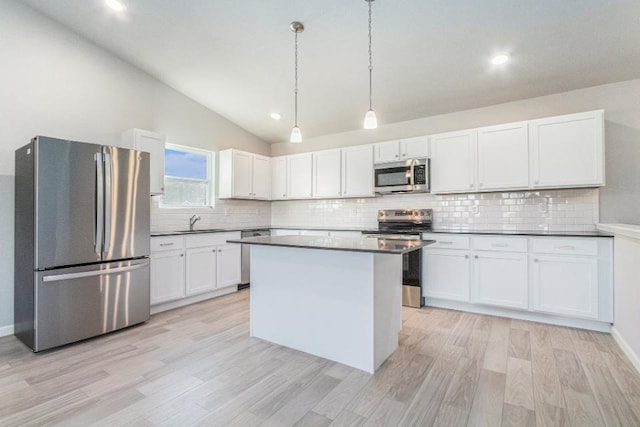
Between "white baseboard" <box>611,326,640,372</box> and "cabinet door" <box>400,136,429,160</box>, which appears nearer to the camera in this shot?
"white baseboard" <box>611,326,640,372</box>

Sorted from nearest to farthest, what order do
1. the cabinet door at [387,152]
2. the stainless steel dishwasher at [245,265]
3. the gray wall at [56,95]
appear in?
the gray wall at [56,95]
the cabinet door at [387,152]
the stainless steel dishwasher at [245,265]

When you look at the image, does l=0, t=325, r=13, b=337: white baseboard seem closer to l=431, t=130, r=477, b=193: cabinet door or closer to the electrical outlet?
l=431, t=130, r=477, b=193: cabinet door

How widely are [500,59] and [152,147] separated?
158 inches

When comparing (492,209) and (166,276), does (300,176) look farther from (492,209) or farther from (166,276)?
(492,209)

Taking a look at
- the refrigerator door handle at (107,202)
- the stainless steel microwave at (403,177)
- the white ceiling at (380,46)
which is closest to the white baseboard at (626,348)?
the stainless steel microwave at (403,177)

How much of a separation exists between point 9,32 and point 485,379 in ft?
16.8

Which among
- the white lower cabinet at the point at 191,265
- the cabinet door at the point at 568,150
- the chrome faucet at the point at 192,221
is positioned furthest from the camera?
the chrome faucet at the point at 192,221

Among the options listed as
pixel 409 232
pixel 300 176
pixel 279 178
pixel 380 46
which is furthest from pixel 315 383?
pixel 279 178

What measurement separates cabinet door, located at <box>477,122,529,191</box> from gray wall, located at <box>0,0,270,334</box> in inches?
163

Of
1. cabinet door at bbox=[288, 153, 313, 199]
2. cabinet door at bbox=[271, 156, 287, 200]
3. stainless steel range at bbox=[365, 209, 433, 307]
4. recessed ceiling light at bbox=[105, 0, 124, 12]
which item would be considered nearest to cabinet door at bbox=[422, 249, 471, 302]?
stainless steel range at bbox=[365, 209, 433, 307]

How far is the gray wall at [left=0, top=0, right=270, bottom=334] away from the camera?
306 cm

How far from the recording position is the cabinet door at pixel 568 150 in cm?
325

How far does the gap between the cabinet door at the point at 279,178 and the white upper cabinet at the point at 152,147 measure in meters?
2.09

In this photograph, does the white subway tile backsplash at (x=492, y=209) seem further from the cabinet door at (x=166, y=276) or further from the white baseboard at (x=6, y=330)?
the white baseboard at (x=6, y=330)
